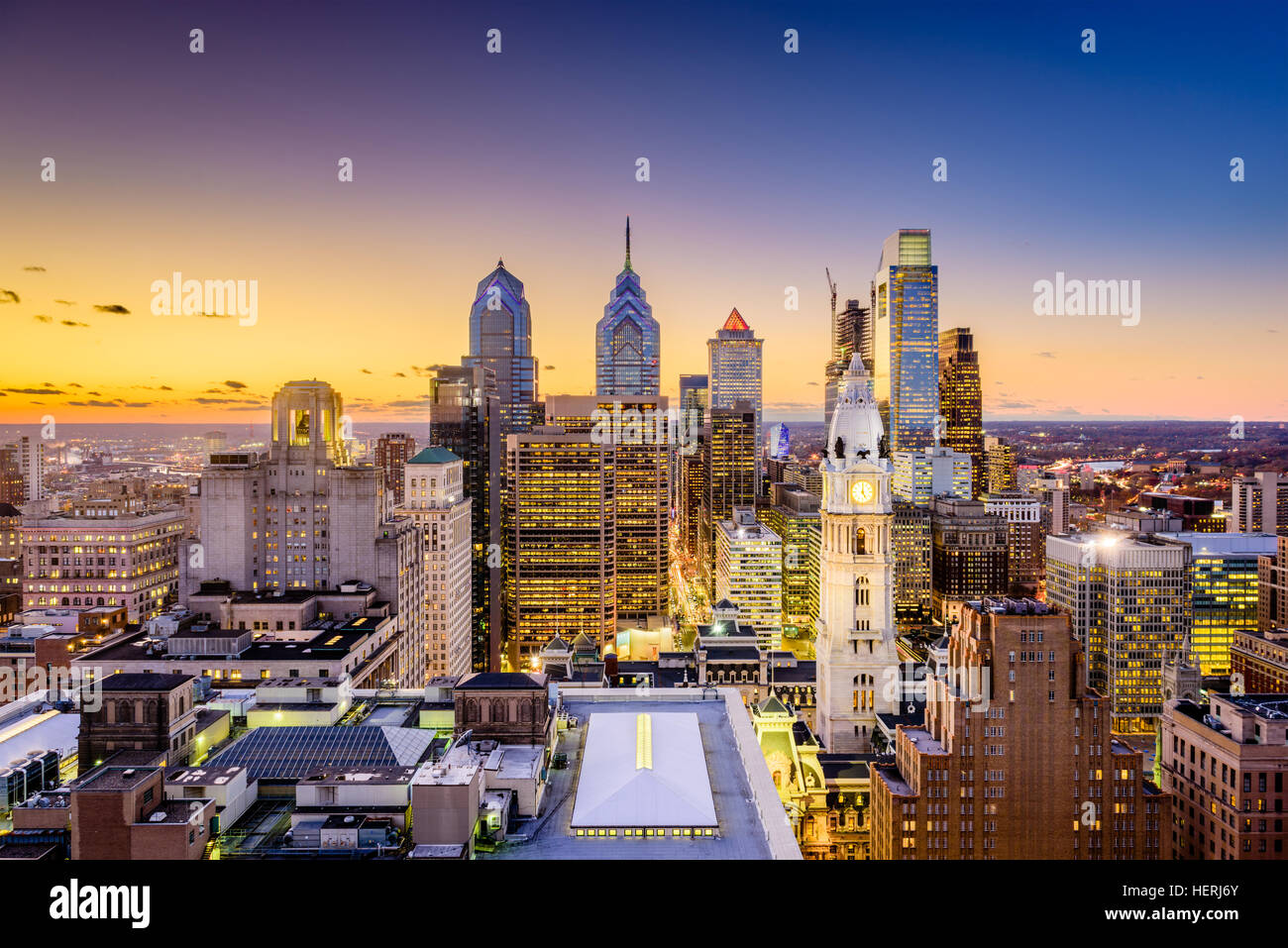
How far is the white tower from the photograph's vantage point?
79.9 ft

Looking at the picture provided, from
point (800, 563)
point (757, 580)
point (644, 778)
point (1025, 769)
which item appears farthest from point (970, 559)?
point (644, 778)

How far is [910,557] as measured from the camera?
58.4m

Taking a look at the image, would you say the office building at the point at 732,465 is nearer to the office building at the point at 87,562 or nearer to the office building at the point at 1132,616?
the office building at the point at 1132,616

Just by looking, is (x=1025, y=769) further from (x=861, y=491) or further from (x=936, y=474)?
(x=936, y=474)

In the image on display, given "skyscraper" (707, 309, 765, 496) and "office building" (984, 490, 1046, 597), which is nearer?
"office building" (984, 490, 1046, 597)

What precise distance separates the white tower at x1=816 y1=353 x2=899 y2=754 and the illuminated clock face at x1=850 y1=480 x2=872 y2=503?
2 centimetres

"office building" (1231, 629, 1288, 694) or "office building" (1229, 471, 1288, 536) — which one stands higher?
"office building" (1229, 471, 1288, 536)

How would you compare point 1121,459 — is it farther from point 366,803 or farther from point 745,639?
point 366,803

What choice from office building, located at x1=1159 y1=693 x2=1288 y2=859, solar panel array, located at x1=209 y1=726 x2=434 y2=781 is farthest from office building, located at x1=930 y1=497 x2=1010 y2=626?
solar panel array, located at x1=209 y1=726 x2=434 y2=781

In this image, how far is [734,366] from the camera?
104m

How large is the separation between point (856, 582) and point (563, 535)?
105 feet

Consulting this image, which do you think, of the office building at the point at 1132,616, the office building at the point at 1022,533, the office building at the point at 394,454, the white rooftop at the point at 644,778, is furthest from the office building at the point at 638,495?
the white rooftop at the point at 644,778

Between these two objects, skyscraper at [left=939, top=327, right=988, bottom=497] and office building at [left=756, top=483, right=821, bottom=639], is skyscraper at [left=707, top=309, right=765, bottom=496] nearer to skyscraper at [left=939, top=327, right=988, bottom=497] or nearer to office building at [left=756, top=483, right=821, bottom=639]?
skyscraper at [left=939, top=327, right=988, bottom=497]
